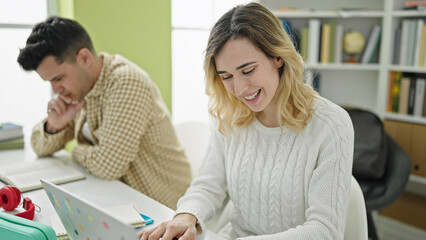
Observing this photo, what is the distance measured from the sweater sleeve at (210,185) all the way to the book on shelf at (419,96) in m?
1.94

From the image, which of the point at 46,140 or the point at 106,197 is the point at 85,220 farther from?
the point at 46,140

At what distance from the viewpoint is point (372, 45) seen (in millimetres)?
3066

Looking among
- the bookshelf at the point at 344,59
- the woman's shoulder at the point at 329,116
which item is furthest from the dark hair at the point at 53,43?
the bookshelf at the point at 344,59

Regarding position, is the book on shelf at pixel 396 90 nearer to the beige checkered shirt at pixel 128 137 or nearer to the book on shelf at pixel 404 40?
the book on shelf at pixel 404 40

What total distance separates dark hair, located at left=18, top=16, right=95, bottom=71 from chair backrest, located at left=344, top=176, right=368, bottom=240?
1.21 m

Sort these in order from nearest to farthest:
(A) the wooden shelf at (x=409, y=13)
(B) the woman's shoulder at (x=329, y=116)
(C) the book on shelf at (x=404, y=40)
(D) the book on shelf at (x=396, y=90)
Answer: (B) the woman's shoulder at (x=329, y=116) → (A) the wooden shelf at (x=409, y=13) → (C) the book on shelf at (x=404, y=40) → (D) the book on shelf at (x=396, y=90)

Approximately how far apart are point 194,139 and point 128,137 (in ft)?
1.77

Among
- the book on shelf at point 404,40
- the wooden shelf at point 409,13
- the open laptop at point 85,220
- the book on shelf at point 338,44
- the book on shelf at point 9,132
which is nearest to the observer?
the open laptop at point 85,220

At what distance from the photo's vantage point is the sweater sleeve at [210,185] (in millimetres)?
1353

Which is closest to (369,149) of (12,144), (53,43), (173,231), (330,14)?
(330,14)

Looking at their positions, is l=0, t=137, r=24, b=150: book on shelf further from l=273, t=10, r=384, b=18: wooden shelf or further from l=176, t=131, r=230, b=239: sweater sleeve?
l=273, t=10, r=384, b=18: wooden shelf

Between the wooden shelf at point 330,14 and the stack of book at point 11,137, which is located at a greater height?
the wooden shelf at point 330,14

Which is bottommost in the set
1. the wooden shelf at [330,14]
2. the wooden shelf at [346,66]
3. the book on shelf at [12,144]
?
the book on shelf at [12,144]

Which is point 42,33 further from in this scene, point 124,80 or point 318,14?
point 318,14
